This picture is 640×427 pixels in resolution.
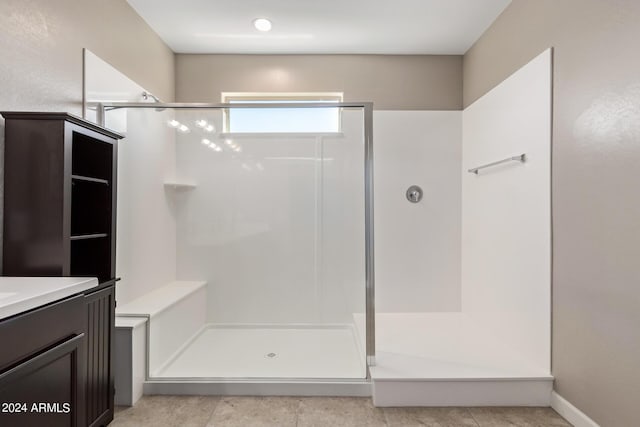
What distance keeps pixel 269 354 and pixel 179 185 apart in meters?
1.34

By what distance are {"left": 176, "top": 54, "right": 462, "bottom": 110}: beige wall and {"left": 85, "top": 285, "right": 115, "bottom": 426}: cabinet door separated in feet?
7.27

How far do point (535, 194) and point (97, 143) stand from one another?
8.16 ft

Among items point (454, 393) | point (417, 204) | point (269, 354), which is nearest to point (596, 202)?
point (454, 393)

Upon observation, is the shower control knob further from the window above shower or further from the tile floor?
the tile floor

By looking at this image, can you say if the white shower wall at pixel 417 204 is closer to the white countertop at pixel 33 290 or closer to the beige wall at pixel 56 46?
the beige wall at pixel 56 46

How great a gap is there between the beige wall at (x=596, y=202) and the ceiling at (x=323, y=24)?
0.72 m

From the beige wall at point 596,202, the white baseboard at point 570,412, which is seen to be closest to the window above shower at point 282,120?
the beige wall at point 596,202

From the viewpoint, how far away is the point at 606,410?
1659mm

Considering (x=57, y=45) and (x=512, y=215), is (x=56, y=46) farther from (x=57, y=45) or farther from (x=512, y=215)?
→ (x=512, y=215)

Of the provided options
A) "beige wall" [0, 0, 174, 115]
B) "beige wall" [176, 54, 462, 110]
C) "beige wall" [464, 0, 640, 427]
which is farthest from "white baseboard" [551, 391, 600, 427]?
"beige wall" [0, 0, 174, 115]

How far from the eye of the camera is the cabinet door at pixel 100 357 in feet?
5.33

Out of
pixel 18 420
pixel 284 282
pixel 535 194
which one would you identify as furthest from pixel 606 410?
pixel 18 420

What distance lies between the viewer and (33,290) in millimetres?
1179

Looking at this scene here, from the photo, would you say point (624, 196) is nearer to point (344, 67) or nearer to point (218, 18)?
point (344, 67)
